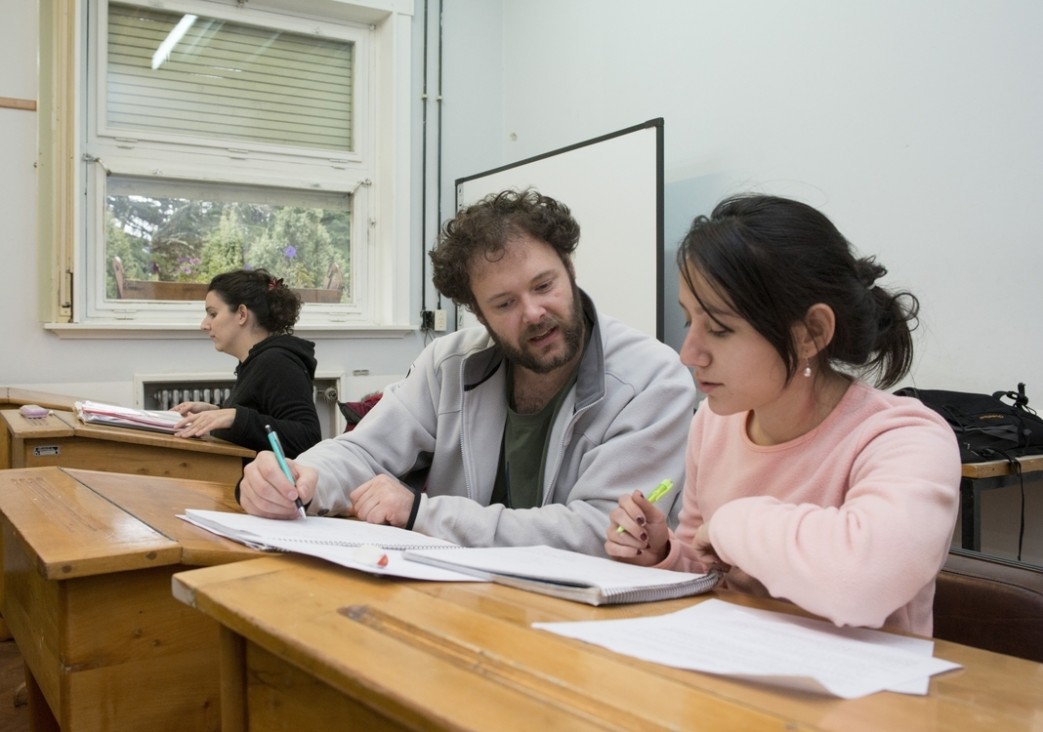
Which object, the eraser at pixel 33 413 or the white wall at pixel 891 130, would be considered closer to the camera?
the white wall at pixel 891 130

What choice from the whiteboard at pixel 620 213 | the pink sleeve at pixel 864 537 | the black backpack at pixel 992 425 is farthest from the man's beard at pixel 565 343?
the whiteboard at pixel 620 213

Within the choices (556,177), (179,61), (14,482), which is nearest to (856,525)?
(14,482)

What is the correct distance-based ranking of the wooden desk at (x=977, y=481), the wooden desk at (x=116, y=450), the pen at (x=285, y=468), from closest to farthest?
the pen at (x=285, y=468)
the wooden desk at (x=977, y=481)
the wooden desk at (x=116, y=450)

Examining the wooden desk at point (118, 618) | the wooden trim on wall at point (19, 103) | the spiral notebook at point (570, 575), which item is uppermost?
the wooden trim on wall at point (19, 103)

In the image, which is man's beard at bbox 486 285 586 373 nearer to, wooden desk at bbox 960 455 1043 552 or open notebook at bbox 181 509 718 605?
open notebook at bbox 181 509 718 605

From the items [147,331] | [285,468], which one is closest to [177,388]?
[147,331]

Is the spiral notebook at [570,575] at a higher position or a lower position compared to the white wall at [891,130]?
lower

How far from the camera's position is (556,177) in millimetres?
3922

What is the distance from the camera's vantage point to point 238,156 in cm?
420

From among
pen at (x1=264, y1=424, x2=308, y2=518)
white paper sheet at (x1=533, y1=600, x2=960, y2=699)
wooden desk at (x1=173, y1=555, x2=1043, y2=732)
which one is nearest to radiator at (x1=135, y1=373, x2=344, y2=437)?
pen at (x1=264, y1=424, x2=308, y2=518)

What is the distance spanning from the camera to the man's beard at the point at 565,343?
4.84 feet

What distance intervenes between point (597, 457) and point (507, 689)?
85cm

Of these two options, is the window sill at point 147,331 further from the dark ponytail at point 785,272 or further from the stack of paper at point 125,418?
the dark ponytail at point 785,272

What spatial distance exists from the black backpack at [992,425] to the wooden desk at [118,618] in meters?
1.71
